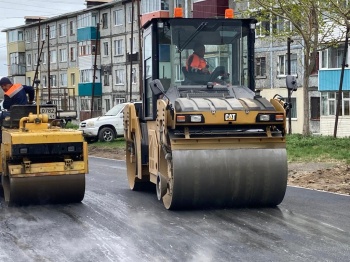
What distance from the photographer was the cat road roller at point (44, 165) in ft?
37.8

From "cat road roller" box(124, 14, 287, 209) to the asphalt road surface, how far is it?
30 cm

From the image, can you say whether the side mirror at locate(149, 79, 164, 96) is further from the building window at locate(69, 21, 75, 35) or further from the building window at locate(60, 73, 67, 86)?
the building window at locate(60, 73, 67, 86)

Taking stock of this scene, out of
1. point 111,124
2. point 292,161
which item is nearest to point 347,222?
point 292,161

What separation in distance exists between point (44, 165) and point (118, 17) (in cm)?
5177

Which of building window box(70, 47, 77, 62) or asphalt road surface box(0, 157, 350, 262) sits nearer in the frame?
asphalt road surface box(0, 157, 350, 262)

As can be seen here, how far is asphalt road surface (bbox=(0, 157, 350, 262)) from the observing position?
8094mm

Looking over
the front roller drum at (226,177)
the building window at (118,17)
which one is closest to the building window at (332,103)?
the building window at (118,17)

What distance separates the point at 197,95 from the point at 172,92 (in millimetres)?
395

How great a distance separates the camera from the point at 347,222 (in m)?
9.88

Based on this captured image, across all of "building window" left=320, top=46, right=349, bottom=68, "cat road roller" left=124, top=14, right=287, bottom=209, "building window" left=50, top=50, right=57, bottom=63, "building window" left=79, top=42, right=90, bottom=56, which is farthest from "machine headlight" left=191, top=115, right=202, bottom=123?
"building window" left=50, top=50, right=57, bottom=63

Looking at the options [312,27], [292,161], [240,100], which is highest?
[312,27]

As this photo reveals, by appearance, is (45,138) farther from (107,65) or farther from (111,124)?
(107,65)

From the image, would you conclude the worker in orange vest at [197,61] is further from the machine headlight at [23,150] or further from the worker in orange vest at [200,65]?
the machine headlight at [23,150]

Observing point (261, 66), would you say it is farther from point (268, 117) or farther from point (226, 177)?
point (226, 177)
